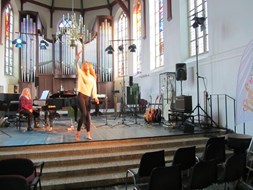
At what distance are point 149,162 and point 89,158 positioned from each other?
4.86ft

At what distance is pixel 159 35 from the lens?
9711mm

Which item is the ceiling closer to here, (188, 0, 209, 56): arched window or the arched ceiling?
the arched ceiling

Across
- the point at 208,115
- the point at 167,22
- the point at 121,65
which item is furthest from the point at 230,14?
the point at 121,65

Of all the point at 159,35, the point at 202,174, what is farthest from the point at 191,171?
the point at 159,35

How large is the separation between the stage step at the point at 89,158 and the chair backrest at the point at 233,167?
63.8 inches

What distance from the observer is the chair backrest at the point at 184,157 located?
3273mm

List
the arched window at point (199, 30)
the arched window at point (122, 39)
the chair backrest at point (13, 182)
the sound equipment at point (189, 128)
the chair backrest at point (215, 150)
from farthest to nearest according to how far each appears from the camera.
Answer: the arched window at point (122, 39) < the arched window at point (199, 30) < the sound equipment at point (189, 128) < the chair backrest at point (215, 150) < the chair backrest at point (13, 182)

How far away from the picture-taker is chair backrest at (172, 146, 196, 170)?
3.27 metres

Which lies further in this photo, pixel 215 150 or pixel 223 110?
pixel 223 110

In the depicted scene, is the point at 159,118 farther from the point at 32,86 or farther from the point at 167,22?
the point at 32,86

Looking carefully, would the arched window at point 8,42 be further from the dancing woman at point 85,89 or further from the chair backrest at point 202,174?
the chair backrest at point 202,174

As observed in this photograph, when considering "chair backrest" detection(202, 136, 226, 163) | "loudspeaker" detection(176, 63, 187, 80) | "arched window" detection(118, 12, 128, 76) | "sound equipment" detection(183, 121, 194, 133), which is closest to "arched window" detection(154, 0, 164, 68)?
"loudspeaker" detection(176, 63, 187, 80)

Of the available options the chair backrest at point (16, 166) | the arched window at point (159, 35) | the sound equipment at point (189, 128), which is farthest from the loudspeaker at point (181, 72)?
the chair backrest at point (16, 166)

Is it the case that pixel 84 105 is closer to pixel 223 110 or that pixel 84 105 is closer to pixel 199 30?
pixel 223 110
